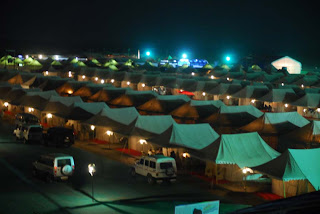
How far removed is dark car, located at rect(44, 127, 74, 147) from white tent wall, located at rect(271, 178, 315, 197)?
10.2 m

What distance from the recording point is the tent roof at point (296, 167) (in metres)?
13.4

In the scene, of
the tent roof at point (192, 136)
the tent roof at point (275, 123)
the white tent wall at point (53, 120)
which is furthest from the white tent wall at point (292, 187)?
the white tent wall at point (53, 120)

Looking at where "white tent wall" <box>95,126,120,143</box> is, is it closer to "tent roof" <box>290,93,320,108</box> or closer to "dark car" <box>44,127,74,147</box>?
"dark car" <box>44,127,74,147</box>

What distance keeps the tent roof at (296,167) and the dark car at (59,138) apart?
10075 mm

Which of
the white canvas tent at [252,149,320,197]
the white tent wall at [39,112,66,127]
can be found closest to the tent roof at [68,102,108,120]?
the white tent wall at [39,112,66,127]

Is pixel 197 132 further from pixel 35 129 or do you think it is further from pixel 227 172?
pixel 35 129

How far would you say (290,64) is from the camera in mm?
72062

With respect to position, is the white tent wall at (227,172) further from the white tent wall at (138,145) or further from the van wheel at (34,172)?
the van wheel at (34,172)

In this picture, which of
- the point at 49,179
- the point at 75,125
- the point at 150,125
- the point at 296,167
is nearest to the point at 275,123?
the point at 150,125

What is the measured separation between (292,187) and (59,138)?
1122cm

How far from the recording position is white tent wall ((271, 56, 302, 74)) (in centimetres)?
7084

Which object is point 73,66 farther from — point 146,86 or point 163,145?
point 163,145

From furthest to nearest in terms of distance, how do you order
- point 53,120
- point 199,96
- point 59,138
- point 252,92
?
point 199,96, point 252,92, point 53,120, point 59,138

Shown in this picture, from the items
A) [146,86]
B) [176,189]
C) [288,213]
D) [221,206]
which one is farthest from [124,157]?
[146,86]
